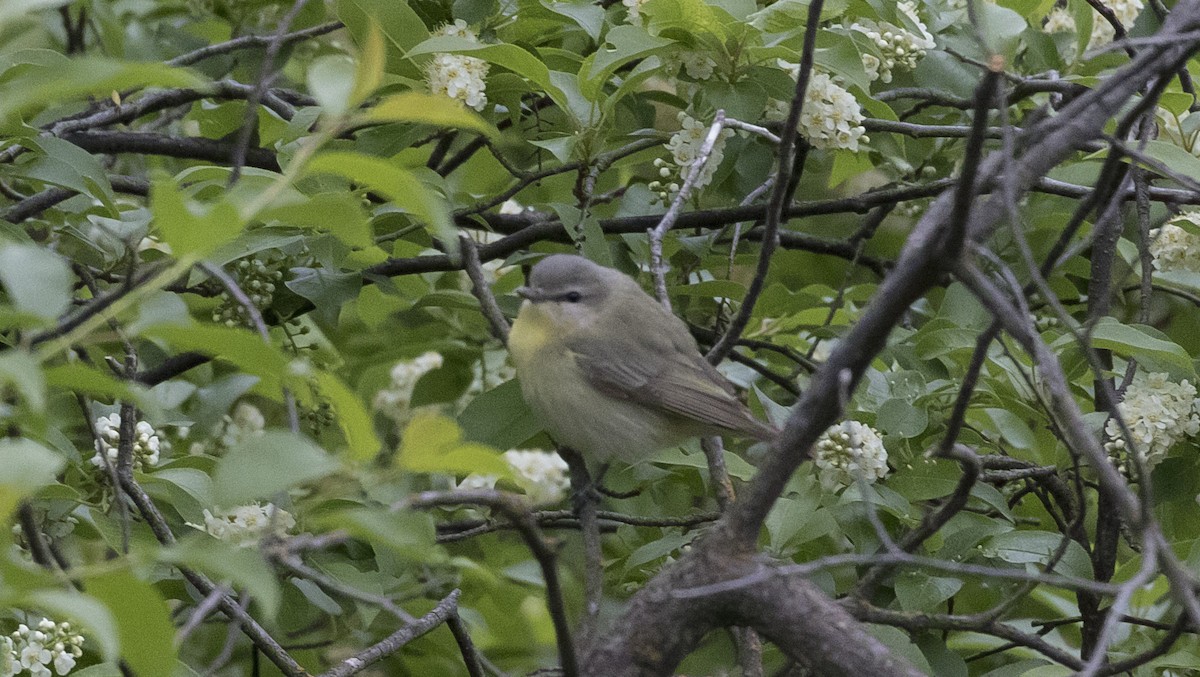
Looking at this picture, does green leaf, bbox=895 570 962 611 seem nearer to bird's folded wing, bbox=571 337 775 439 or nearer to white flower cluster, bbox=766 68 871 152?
bird's folded wing, bbox=571 337 775 439

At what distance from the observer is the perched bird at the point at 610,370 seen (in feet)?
11.2

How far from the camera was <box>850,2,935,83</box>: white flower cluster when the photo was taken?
3.32 meters

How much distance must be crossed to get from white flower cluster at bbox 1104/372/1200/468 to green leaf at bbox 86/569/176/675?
2275 millimetres

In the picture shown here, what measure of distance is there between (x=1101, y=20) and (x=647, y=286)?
166cm

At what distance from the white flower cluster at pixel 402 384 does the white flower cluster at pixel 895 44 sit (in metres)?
1.80

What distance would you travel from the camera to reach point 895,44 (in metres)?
3.36

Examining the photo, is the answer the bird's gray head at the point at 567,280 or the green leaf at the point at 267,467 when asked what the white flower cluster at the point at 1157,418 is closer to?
the bird's gray head at the point at 567,280

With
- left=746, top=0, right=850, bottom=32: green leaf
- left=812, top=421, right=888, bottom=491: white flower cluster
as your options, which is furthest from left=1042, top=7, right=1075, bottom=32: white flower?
left=812, top=421, right=888, bottom=491: white flower cluster

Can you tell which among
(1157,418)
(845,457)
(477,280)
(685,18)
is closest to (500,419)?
(477,280)

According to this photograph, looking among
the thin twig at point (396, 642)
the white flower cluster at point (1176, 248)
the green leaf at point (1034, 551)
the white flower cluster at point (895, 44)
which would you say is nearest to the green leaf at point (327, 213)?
the thin twig at point (396, 642)

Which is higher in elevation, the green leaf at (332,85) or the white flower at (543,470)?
the green leaf at (332,85)

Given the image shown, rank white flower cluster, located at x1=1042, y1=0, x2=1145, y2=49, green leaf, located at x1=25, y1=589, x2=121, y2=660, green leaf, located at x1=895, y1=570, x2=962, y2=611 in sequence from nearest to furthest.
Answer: green leaf, located at x1=25, y1=589, x2=121, y2=660 < green leaf, located at x1=895, y1=570, x2=962, y2=611 < white flower cluster, located at x1=1042, y1=0, x2=1145, y2=49

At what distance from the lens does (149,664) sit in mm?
1345

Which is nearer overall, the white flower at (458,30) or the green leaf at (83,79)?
the green leaf at (83,79)
